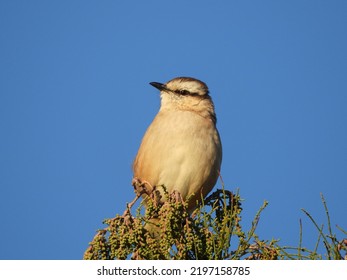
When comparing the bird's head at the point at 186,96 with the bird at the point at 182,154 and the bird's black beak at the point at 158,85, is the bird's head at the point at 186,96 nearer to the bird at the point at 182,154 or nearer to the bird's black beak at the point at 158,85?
the bird's black beak at the point at 158,85

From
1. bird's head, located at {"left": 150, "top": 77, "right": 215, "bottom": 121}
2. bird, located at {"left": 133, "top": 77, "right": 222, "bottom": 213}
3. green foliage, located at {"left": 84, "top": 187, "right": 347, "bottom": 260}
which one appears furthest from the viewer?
bird's head, located at {"left": 150, "top": 77, "right": 215, "bottom": 121}

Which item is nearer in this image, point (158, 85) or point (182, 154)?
point (182, 154)

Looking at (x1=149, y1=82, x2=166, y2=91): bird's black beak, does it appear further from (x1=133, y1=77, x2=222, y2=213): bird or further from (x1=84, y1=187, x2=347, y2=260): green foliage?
(x1=84, y1=187, x2=347, y2=260): green foliage

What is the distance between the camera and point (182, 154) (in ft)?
25.9

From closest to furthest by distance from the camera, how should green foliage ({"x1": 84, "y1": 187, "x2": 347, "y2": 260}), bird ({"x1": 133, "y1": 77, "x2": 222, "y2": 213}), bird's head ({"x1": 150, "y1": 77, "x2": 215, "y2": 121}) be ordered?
green foliage ({"x1": 84, "y1": 187, "x2": 347, "y2": 260}) < bird ({"x1": 133, "y1": 77, "x2": 222, "y2": 213}) < bird's head ({"x1": 150, "y1": 77, "x2": 215, "y2": 121})

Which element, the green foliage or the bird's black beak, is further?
the bird's black beak

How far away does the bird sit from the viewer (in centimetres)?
788

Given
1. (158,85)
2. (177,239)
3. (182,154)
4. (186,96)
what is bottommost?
(177,239)

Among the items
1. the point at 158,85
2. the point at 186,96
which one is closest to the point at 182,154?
the point at 186,96

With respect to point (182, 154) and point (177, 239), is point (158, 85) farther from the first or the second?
point (177, 239)

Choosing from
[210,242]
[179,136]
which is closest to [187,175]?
[179,136]

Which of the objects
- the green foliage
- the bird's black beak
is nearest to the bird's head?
the bird's black beak
